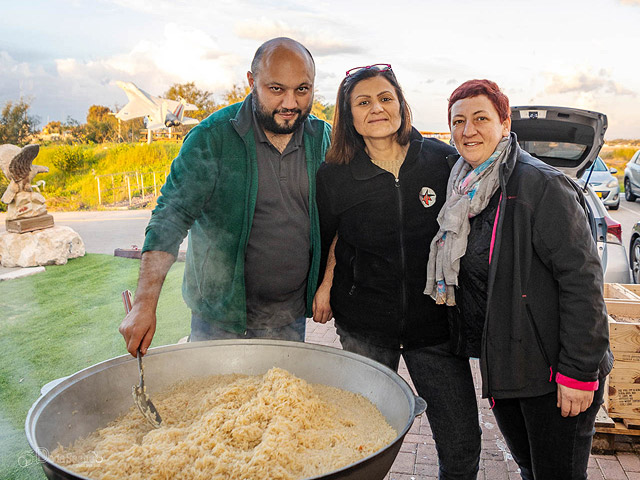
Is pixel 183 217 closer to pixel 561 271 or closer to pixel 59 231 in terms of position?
pixel 561 271

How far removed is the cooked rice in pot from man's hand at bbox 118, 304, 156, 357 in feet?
0.64

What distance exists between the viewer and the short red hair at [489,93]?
1.82 metres

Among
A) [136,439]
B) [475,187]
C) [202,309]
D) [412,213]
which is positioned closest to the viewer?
[136,439]

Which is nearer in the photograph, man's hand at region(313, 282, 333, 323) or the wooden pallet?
man's hand at region(313, 282, 333, 323)

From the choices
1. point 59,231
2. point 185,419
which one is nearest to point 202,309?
point 185,419

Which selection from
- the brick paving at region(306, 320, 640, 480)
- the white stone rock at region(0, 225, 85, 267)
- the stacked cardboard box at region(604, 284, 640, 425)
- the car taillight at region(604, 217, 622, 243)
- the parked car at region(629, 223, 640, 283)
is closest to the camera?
the brick paving at region(306, 320, 640, 480)

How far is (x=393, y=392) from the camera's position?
1529 millimetres

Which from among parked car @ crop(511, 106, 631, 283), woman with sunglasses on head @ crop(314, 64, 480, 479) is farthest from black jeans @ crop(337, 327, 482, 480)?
parked car @ crop(511, 106, 631, 283)

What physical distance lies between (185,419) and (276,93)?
1.32 m

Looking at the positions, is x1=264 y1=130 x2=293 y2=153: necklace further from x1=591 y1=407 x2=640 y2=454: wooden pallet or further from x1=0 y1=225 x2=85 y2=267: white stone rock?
x1=0 y1=225 x2=85 y2=267: white stone rock

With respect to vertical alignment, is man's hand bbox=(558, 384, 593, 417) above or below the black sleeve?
below

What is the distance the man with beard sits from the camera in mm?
2092

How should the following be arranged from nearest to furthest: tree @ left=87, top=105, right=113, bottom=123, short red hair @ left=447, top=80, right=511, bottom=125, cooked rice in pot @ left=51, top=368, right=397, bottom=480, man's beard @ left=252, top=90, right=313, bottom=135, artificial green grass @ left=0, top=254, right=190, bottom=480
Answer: cooked rice in pot @ left=51, top=368, right=397, bottom=480 → short red hair @ left=447, top=80, right=511, bottom=125 → man's beard @ left=252, top=90, right=313, bottom=135 → artificial green grass @ left=0, top=254, right=190, bottom=480 → tree @ left=87, top=105, right=113, bottom=123

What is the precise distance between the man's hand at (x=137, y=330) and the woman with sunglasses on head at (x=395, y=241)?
0.83 meters
